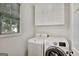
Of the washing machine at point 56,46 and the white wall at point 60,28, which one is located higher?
the white wall at point 60,28

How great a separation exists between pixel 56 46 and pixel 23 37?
509 mm

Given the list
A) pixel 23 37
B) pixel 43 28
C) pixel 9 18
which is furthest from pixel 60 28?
pixel 9 18

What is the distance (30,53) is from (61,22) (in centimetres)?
64

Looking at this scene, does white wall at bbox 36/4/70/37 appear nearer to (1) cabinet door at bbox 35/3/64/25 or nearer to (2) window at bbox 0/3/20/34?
(1) cabinet door at bbox 35/3/64/25

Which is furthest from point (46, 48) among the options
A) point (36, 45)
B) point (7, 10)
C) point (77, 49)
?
point (7, 10)

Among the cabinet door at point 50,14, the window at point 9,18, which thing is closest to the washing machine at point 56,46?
the cabinet door at point 50,14

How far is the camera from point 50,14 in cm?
144

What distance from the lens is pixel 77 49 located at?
4.22 ft

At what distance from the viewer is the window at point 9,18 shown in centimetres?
120

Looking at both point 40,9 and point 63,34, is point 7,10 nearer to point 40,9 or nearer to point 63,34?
point 40,9

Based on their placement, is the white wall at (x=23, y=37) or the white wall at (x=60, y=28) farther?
the white wall at (x=60, y=28)

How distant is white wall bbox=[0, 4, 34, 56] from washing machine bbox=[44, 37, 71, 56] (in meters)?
0.29

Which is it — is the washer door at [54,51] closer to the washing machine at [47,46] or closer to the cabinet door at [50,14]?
the washing machine at [47,46]

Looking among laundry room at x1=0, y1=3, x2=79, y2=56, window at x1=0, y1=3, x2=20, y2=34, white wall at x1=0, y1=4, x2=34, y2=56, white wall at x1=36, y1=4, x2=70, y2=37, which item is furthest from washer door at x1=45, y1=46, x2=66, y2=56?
window at x1=0, y1=3, x2=20, y2=34
